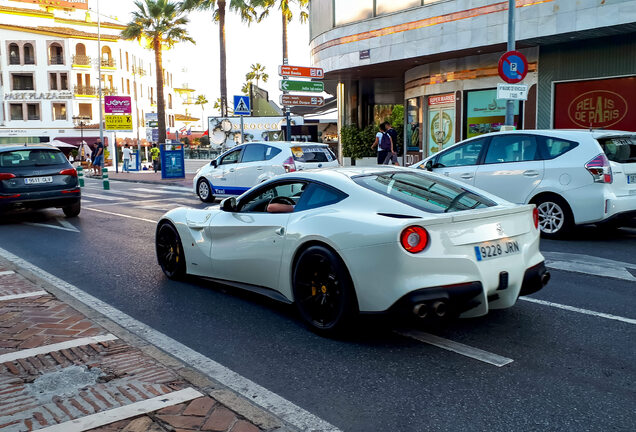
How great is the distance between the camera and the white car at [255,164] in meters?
14.5

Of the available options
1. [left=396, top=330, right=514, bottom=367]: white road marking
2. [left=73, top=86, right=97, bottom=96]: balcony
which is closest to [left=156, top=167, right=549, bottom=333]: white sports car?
[left=396, top=330, right=514, bottom=367]: white road marking

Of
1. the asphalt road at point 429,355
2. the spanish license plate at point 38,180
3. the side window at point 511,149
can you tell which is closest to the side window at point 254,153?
the spanish license plate at point 38,180

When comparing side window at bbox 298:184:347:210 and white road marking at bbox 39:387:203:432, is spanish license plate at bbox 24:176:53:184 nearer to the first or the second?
side window at bbox 298:184:347:210

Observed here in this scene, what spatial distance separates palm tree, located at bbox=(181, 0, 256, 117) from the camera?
3306 cm

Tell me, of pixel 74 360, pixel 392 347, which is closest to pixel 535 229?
pixel 392 347

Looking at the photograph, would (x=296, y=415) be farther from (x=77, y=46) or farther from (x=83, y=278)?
(x=77, y=46)

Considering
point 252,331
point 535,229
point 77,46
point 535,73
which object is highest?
point 77,46

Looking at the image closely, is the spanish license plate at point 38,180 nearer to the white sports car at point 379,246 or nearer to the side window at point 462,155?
the side window at point 462,155

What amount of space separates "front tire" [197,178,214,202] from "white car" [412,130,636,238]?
829cm

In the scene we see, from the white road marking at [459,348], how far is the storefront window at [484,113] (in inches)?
637

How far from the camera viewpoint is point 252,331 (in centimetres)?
496

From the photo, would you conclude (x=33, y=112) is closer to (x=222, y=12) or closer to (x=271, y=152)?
(x=222, y=12)

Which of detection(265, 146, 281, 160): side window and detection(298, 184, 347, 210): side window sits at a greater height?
detection(265, 146, 281, 160): side window

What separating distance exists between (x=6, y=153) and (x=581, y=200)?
1033cm
